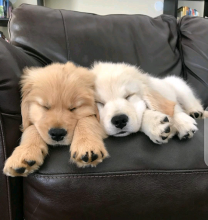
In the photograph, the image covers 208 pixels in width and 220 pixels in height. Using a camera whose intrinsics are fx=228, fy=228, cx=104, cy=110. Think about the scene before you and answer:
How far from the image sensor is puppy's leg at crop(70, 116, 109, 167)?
3.06 feet

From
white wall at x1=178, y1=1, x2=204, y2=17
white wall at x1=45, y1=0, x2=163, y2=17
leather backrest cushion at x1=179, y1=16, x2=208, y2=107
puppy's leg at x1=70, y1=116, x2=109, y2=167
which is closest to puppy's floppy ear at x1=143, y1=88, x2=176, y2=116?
puppy's leg at x1=70, y1=116, x2=109, y2=167

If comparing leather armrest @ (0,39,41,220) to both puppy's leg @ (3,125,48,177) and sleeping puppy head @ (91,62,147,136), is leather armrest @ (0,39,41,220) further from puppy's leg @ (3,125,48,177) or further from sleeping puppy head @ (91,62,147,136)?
sleeping puppy head @ (91,62,147,136)

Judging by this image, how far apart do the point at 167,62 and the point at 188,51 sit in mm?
271

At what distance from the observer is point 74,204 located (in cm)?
94

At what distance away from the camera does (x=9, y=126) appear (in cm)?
108

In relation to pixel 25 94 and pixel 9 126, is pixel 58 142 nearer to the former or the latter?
pixel 9 126

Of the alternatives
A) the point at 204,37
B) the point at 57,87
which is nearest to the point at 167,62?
the point at 204,37

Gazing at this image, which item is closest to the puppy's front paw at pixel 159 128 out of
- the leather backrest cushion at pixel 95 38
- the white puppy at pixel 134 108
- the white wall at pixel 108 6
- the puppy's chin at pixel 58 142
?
the white puppy at pixel 134 108

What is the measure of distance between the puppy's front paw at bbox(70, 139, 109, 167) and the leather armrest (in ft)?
1.04

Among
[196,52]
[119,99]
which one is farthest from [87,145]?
[196,52]

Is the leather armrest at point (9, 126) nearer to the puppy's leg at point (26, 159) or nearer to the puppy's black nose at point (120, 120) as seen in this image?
the puppy's leg at point (26, 159)

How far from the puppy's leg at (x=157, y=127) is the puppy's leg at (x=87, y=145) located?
23 centimetres

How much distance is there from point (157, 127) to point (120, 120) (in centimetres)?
19

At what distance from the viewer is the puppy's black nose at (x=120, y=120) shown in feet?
3.79
